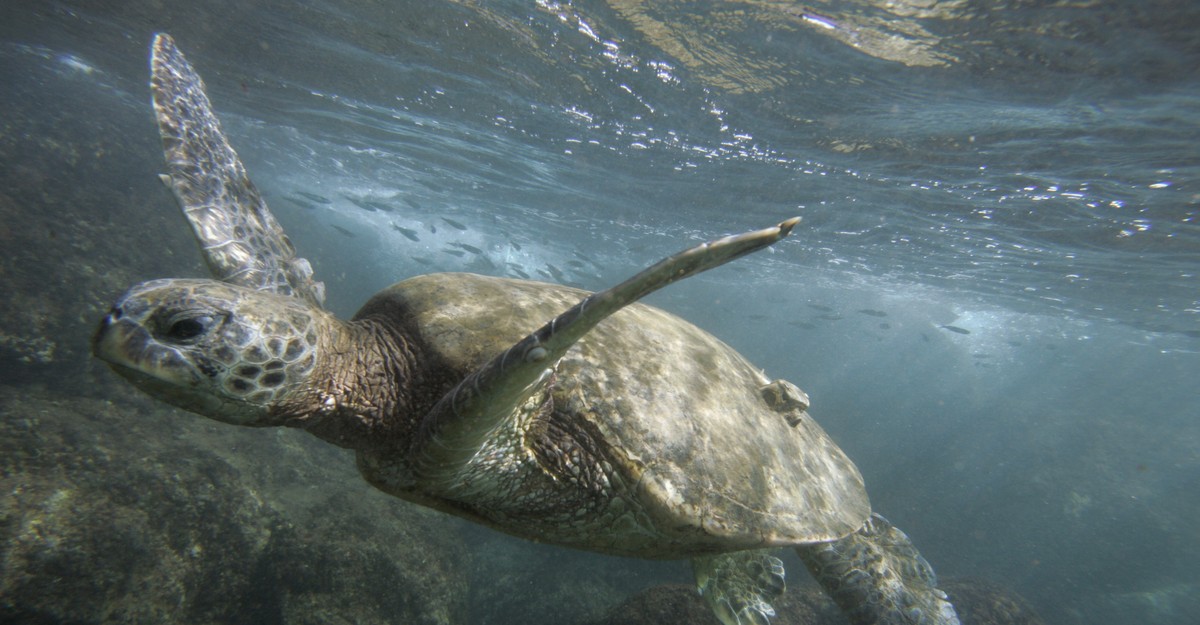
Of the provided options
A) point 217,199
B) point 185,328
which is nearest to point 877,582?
point 185,328

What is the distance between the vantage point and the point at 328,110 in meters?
17.8

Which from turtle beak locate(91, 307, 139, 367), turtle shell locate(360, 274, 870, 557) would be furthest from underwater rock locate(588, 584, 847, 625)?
turtle beak locate(91, 307, 139, 367)

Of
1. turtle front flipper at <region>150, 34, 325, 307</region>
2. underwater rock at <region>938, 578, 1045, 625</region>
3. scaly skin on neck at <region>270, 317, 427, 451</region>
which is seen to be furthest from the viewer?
underwater rock at <region>938, 578, 1045, 625</region>

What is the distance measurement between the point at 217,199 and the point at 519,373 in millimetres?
3489

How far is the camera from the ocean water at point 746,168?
7.30m

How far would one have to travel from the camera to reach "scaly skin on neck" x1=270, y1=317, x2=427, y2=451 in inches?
99.0

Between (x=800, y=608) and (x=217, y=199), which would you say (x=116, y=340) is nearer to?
(x=217, y=199)

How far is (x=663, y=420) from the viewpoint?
2.79 m

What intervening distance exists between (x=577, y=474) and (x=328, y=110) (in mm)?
20339

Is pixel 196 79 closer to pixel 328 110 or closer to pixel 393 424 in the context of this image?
pixel 393 424

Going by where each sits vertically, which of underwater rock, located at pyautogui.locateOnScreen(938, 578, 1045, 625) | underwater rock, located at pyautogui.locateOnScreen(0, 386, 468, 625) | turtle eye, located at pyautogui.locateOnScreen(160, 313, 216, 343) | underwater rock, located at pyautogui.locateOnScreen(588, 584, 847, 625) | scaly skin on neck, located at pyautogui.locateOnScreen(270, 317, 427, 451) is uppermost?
turtle eye, located at pyautogui.locateOnScreen(160, 313, 216, 343)

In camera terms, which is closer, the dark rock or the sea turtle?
the sea turtle

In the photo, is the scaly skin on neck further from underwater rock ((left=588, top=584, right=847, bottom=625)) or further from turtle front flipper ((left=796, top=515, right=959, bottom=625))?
turtle front flipper ((left=796, top=515, right=959, bottom=625))

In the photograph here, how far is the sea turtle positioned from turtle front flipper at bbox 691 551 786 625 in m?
0.02
